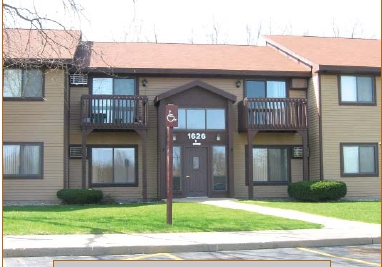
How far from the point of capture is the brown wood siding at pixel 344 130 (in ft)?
77.9

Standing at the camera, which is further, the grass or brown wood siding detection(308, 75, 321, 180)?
brown wood siding detection(308, 75, 321, 180)

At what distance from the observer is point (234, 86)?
24516 millimetres

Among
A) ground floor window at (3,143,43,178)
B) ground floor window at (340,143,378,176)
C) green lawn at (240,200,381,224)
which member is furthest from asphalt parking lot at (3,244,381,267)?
ground floor window at (340,143,378,176)

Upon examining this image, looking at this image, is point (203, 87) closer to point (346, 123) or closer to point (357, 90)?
point (346, 123)

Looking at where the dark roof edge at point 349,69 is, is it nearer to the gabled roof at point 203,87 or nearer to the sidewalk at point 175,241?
the gabled roof at point 203,87

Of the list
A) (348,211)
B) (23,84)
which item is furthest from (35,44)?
(348,211)

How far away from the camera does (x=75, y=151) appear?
23.0 metres

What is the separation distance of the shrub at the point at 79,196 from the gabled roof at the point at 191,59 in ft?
15.5

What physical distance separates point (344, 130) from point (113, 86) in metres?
9.75

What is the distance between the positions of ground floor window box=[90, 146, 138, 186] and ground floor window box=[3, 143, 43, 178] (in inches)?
→ 88.2

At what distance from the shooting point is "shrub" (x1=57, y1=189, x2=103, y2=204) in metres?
21.1

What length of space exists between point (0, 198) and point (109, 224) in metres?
6.75

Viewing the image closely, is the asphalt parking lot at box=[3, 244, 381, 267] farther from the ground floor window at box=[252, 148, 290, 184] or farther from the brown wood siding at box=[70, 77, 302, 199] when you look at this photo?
the ground floor window at box=[252, 148, 290, 184]

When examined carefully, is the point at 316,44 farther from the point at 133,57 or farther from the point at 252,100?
the point at 133,57
